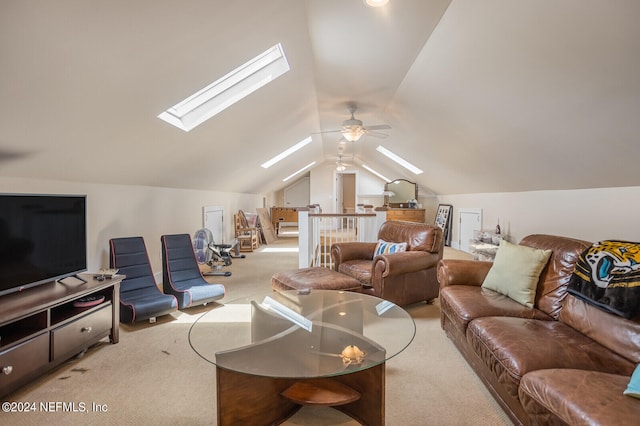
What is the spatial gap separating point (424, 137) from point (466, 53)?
2.52 meters

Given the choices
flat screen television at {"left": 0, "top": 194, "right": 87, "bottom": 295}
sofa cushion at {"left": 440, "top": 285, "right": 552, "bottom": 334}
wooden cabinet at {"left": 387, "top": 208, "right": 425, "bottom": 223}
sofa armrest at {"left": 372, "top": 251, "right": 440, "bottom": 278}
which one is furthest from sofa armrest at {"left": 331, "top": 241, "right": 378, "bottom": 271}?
wooden cabinet at {"left": 387, "top": 208, "right": 425, "bottom": 223}

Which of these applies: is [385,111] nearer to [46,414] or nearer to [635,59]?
[635,59]

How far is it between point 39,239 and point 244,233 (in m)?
4.99

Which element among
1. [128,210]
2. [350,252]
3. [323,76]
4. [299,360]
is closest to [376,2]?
[323,76]

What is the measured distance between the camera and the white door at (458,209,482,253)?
6.03 metres

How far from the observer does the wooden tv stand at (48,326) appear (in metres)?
1.82

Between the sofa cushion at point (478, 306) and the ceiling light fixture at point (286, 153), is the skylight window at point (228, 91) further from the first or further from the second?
the ceiling light fixture at point (286, 153)

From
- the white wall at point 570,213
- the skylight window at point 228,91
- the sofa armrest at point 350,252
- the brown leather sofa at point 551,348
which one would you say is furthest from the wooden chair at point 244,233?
the brown leather sofa at point 551,348

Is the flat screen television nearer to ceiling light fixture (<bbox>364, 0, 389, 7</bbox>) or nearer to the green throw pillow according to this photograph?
ceiling light fixture (<bbox>364, 0, 389, 7</bbox>)

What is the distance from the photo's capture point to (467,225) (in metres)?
6.59

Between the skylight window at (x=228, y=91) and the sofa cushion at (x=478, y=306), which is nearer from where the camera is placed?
the sofa cushion at (x=478, y=306)

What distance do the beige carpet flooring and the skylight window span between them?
2.15m

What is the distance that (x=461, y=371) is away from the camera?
2.19 meters

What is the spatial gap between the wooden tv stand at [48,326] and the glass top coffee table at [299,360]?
1.00 meters
